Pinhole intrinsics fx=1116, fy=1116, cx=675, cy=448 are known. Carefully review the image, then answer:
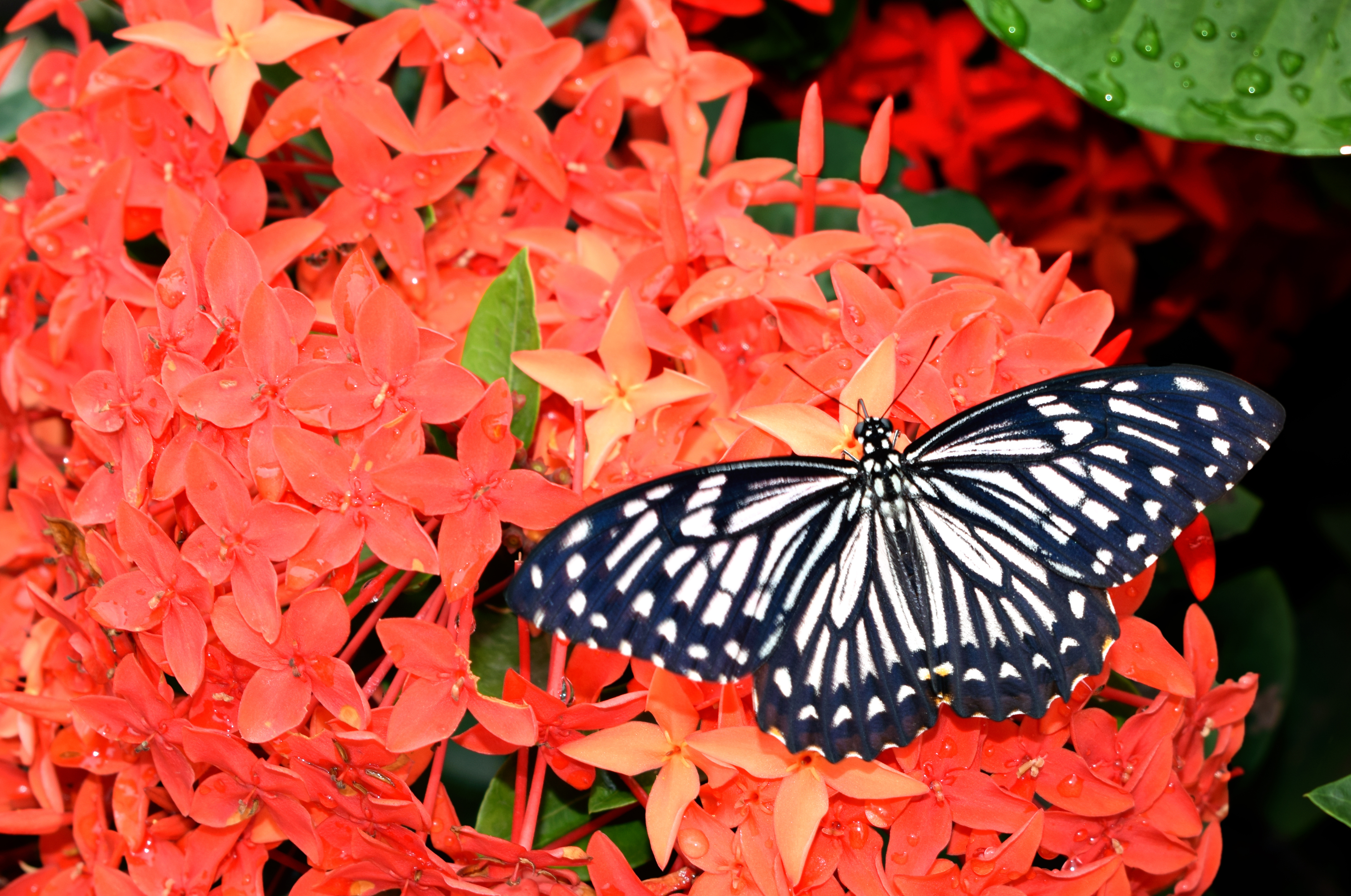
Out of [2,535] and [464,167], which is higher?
[464,167]

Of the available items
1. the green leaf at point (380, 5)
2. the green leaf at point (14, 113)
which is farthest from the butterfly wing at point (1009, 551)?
the green leaf at point (14, 113)

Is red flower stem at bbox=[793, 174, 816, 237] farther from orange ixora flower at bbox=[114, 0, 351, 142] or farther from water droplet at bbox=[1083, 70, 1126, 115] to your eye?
orange ixora flower at bbox=[114, 0, 351, 142]

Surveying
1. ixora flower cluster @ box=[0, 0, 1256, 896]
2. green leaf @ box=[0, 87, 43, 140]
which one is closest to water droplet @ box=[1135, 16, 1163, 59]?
ixora flower cluster @ box=[0, 0, 1256, 896]

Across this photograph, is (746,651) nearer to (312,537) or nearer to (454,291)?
(312,537)

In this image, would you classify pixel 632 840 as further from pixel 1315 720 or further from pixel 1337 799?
pixel 1315 720

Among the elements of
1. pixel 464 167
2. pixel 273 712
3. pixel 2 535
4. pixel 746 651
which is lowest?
pixel 2 535

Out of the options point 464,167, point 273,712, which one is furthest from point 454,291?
point 273,712

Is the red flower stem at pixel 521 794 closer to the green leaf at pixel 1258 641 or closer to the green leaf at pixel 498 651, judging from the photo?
the green leaf at pixel 498 651

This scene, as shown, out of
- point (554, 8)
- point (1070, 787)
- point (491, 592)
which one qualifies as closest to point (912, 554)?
point (1070, 787)
